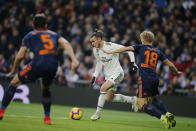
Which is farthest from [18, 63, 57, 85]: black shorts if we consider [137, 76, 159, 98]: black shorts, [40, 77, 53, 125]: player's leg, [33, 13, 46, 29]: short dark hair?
[137, 76, 159, 98]: black shorts

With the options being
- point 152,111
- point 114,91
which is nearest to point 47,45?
point 152,111

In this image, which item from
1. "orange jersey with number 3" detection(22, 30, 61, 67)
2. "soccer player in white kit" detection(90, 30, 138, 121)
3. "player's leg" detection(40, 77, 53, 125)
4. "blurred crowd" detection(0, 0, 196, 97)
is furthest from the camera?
"blurred crowd" detection(0, 0, 196, 97)

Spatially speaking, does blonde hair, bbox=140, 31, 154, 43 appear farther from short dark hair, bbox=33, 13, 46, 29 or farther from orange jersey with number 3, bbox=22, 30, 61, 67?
short dark hair, bbox=33, 13, 46, 29

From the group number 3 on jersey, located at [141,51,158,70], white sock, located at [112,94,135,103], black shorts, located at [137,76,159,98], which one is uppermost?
number 3 on jersey, located at [141,51,158,70]

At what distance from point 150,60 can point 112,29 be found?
9771 millimetres

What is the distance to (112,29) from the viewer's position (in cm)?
1945

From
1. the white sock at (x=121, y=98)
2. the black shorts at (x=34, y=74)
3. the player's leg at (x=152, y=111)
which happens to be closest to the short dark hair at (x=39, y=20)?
the black shorts at (x=34, y=74)

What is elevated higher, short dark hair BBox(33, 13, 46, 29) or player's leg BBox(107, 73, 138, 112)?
short dark hair BBox(33, 13, 46, 29)

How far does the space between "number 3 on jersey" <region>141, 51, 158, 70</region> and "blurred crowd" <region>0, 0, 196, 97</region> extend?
7.43 metres

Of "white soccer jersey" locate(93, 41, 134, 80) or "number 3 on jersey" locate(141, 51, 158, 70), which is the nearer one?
"number 3 on jersey" locate(141, 51, 158, 70)

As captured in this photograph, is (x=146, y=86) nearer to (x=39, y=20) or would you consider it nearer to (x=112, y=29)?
(x=39, y=20)

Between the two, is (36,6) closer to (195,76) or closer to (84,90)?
(84,90)

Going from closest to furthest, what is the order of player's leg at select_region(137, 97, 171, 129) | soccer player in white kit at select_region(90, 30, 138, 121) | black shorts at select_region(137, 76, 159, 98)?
player's leg at select_region(137, 97, 171, 129) < black shorts at select_region(137, 76, 159, 98) < soccer player in white kit at select_region(90, 30, 138, 121)

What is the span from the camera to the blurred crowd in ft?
58.6
